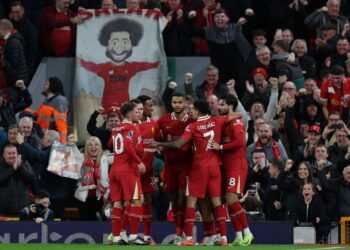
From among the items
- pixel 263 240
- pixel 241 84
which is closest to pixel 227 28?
pixel 241 84

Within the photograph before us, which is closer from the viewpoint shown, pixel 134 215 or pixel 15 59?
pixel 134 215

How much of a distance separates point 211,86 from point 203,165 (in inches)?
205

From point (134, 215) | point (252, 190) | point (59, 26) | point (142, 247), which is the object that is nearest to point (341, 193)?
point (252, 190)

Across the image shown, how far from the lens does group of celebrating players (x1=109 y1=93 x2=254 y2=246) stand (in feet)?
69.4

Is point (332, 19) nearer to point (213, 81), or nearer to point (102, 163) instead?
point (213, 81)

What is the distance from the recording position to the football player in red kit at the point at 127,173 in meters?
21.1

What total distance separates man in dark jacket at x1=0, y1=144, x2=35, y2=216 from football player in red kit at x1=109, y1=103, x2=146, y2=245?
9.10 feet

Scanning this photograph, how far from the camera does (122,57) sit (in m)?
27.6

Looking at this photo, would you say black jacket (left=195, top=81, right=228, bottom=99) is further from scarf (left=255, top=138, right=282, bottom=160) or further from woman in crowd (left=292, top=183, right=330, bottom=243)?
woman in crowd (left=292, top=183, right=330, bottom=243)

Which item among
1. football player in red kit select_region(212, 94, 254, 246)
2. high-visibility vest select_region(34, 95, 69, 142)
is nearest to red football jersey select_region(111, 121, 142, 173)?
football player in red kit select_region(212, 94, 254, 246)

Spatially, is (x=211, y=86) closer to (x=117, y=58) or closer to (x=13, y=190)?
(x=117, y=58)

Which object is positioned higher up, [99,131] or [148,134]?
[99,131]

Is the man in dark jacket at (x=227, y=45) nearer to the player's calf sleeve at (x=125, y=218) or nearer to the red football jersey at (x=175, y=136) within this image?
the red football jersey at (x=175, y=136)

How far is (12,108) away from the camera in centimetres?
2594
